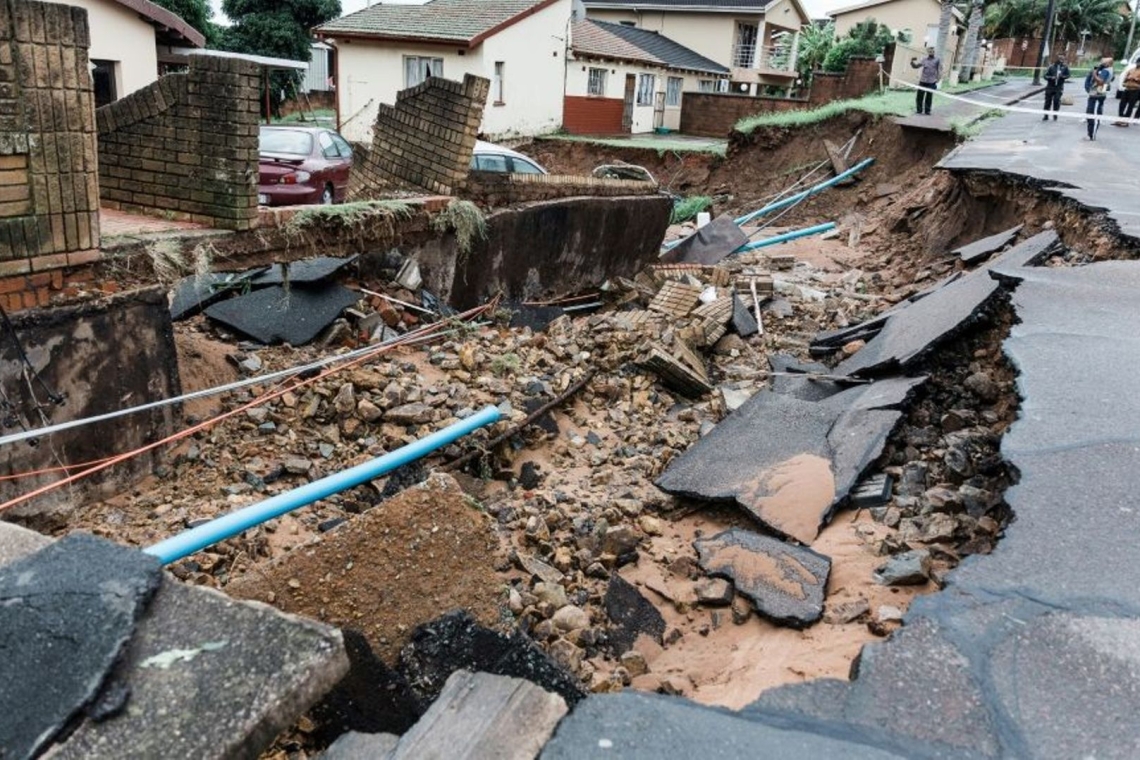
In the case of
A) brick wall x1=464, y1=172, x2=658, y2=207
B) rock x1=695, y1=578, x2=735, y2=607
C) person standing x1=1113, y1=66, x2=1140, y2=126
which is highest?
person standing x1=1113, y1=66, x2=1140, y2=126

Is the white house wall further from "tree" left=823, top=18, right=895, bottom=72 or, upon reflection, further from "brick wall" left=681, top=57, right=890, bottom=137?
"tree" left=823, top=18, right=895, bottom=72

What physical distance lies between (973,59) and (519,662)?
39.3 meters

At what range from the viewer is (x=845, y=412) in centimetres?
564

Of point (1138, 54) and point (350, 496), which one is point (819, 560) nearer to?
point (350, 496)

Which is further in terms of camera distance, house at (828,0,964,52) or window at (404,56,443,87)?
house at (828,0,964,52)

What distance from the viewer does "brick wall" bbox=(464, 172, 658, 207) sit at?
9.20 metres

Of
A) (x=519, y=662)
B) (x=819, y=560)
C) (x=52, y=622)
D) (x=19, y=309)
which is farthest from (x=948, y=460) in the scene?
(x=19, y=309)

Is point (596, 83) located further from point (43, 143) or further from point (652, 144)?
point (43, 143)

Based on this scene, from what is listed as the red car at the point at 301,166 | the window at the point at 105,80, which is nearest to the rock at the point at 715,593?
the red car at the point at 301,166

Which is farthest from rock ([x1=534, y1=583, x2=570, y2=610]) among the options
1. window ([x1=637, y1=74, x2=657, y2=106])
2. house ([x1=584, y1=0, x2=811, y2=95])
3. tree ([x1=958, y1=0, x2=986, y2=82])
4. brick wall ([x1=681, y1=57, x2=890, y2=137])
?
house ([x1=584, y1=0, x2=811, y2=95])

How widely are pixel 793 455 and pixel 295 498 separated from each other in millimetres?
3059

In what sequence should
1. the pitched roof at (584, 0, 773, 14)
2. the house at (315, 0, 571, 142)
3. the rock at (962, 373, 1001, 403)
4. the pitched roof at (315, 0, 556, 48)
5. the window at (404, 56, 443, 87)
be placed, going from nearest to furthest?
the rock at (962, 373, 1001, 403), the pitched roof at (315, 0, 556, 48), the house at (315, 0, 571, 142), the window at (404, 56, 443, 87), the pitched roof at (584, 0, 773, 14)

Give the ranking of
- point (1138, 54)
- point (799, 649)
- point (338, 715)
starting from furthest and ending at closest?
point (1138, 54) < point (799, 649) < point (338, 715)

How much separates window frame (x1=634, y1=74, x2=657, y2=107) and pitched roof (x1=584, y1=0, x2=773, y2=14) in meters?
8.08
